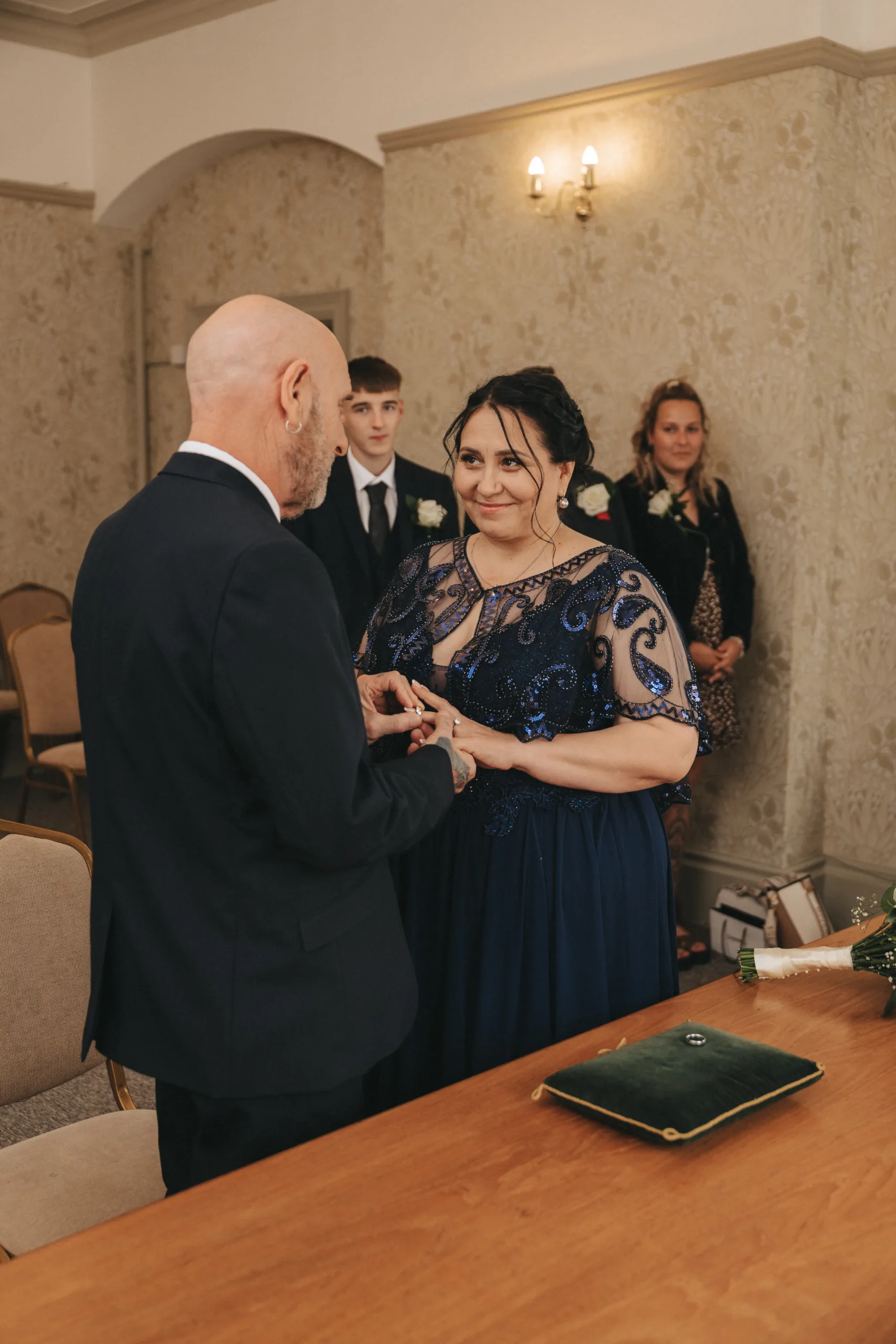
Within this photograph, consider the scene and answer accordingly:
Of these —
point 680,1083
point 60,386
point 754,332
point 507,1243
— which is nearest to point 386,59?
point 754,332

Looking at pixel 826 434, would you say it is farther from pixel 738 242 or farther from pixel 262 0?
pixel 262 0

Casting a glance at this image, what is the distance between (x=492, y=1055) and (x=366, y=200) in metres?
5.41

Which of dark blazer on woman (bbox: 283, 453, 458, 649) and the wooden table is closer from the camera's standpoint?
the wooden table

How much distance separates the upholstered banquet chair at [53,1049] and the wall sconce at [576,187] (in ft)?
12.3

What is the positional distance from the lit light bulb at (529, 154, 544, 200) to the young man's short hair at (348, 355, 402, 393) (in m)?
1.33

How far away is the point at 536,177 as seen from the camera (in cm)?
523

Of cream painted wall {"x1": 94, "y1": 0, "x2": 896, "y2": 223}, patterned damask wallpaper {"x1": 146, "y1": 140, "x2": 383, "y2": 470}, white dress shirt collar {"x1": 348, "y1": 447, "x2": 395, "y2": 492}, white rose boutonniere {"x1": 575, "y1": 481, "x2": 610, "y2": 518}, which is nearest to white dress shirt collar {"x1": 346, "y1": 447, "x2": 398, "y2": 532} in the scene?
white dress shirt collar {"x1": 348, "y1": 447, "x2": 395, "y2": 492}

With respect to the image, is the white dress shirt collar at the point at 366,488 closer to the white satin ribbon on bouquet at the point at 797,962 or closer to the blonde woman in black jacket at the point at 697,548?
the blonde woman in black jacket at the point at 697,548

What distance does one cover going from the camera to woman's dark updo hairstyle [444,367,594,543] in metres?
2.23

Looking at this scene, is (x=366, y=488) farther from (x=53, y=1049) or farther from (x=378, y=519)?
(x=53, y=1049)

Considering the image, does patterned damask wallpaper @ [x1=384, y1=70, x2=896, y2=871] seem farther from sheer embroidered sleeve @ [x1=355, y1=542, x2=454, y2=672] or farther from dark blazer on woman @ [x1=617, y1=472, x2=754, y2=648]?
sheer embroidered sleeve @ [x1=355, y1=542, x2=454, y2=672]

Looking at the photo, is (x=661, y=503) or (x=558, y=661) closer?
(x=558, y=661)

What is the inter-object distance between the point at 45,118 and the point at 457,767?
22.5ft

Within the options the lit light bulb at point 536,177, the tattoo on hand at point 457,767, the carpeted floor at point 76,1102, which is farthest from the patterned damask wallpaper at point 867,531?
the tattoo on hand at point 457,767
